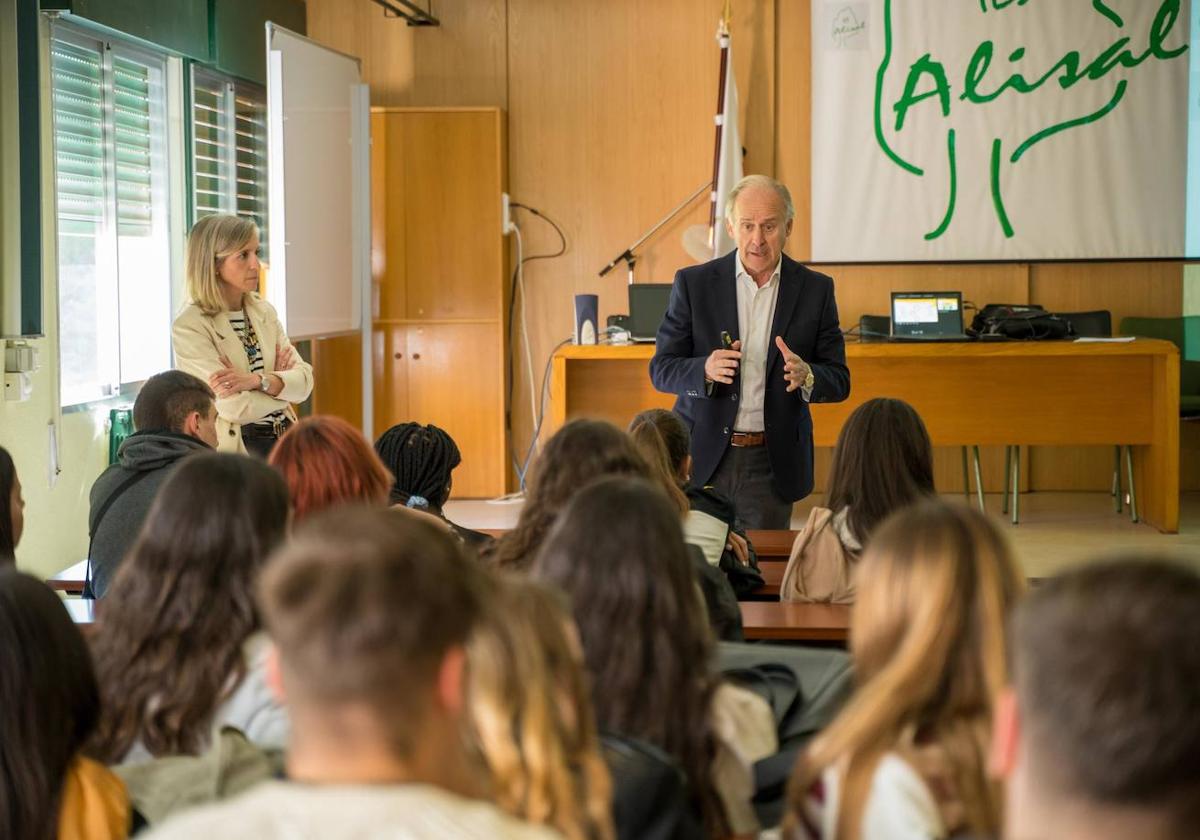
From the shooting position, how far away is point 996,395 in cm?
766

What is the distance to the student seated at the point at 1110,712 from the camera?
1004 millimetres

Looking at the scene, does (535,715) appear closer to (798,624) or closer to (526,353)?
(798,624)

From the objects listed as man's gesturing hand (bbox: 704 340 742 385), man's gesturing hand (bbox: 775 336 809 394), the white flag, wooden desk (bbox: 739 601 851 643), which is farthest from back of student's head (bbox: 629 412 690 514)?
the white flag

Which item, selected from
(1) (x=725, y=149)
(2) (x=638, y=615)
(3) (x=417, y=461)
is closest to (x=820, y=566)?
(3) (x=417, y=461)

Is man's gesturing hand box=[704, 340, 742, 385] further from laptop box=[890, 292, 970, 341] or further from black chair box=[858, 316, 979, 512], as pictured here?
black chair box=[858, 316, 979, 512]

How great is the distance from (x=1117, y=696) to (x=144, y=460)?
296 cm

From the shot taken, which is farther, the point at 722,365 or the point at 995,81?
the point at 995,81

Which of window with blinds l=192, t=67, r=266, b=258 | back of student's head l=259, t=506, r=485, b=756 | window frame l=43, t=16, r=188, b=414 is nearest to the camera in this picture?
back of student's head l=259, t=506, r=485, b=756

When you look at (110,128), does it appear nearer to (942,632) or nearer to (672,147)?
(672,147)

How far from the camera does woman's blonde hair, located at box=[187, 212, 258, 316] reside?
4.86 metres

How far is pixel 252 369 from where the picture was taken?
5047 mm

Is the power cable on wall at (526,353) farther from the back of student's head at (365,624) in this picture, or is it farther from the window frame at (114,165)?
the back of student's head at (365,624)

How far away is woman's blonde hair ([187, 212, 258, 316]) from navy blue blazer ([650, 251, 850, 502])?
58.8 inches

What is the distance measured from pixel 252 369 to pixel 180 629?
301 centimetres
